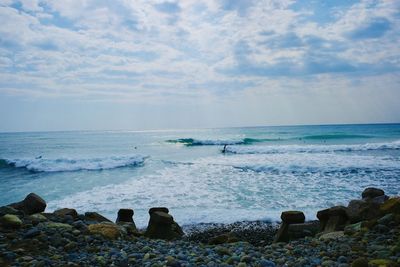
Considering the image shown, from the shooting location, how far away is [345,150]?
31.7m

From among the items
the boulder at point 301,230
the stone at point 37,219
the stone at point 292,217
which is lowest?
the boulder at point 301,230

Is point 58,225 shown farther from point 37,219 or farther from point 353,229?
point 353,229

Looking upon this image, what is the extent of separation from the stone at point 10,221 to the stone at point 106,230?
104 centimetres

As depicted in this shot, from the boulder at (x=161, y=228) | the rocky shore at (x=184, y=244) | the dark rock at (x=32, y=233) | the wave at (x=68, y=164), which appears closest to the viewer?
the rocky shore at (x=184, y=244)

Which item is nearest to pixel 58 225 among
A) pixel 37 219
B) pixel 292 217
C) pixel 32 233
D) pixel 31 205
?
pixel 37 219

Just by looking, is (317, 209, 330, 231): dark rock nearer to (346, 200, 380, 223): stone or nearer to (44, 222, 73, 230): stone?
(346, 200, 380, 223): stone

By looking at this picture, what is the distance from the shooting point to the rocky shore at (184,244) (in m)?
3.92

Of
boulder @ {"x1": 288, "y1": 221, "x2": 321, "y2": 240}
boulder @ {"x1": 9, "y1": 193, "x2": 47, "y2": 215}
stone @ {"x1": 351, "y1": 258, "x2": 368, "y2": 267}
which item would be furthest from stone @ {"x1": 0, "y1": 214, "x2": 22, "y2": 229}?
boulder @ {"x1": 288, "y1": 221, "x2": 321, "y2": 240}

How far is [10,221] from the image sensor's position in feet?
15.9

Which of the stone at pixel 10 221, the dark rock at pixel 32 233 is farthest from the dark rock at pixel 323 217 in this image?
the stone at pixel 10 221

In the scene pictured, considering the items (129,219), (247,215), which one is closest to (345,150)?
(247,215)

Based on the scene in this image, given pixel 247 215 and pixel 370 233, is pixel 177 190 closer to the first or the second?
pixel 247 215

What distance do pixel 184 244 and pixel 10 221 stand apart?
106 inches

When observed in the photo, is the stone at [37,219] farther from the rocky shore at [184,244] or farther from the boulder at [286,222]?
the boulder at [286,222]
